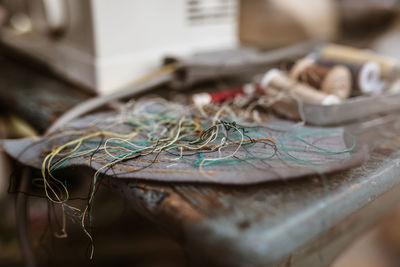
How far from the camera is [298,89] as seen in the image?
68cm

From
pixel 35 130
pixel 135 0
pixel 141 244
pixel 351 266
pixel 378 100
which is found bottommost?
pixel 141 244

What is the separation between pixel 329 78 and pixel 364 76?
88mm

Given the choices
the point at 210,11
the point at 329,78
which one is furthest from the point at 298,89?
the point at 210,11

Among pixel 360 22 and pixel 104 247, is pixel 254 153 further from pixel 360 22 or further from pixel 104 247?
pixel 360 22

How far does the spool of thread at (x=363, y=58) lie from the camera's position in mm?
750

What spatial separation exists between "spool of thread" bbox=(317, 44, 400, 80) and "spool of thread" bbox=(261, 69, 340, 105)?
0.12 meters

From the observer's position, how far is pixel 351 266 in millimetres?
A: 796

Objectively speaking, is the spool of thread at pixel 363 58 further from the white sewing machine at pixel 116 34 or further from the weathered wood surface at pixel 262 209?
the white sewing machine at pixel 116 34

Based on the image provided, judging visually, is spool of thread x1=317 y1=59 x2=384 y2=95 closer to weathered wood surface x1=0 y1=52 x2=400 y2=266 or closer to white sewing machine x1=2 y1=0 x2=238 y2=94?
weathered wood surface x1=0 y1=52 x2=400 y2=266

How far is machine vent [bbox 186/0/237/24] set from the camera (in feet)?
3.29

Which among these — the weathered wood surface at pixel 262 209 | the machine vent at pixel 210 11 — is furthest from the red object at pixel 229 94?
the machine vent at pixel 210 11

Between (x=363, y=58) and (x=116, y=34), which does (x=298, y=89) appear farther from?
(x=116, y=34)

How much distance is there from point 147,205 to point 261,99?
34 cm

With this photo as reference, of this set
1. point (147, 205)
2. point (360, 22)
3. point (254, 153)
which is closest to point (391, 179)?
point (254, 153)
